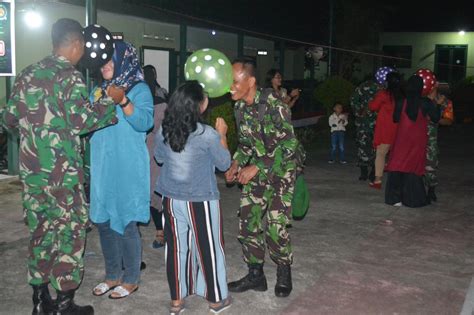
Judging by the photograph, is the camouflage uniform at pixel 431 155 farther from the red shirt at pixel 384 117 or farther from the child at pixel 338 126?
the child at pixel 338 126

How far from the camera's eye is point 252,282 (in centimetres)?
488

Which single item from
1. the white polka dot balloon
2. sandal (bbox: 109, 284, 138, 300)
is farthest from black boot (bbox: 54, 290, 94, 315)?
the white polka dot balloon

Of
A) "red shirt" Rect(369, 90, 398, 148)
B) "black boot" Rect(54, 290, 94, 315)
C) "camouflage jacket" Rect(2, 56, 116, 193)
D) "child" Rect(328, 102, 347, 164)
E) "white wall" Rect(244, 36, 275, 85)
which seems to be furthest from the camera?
"white wall" Rect(244, 36, 275, 85)

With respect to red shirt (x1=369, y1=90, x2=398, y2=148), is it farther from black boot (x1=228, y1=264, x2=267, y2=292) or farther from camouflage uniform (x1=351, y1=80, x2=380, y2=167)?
black boot (x1=228, y1=264, x2=267, y2=292)

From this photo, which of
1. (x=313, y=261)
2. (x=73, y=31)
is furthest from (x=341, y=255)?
(x=73, y=31)

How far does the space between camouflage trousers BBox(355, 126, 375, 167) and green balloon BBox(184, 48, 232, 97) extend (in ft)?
18.9

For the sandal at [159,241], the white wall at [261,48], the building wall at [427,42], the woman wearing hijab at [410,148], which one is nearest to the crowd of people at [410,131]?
the woman wearing hijab at [410,148]

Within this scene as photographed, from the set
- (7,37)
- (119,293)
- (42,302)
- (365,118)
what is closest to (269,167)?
(119,293)

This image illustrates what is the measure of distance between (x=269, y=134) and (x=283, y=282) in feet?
4.08

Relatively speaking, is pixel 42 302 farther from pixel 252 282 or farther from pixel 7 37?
pixel 7 37

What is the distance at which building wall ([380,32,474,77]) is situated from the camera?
3966cm

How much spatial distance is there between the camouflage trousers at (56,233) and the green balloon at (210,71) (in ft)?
3.78

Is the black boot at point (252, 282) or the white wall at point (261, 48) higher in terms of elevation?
the white wall at point (261, 48)

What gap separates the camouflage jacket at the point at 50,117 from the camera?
391cm
